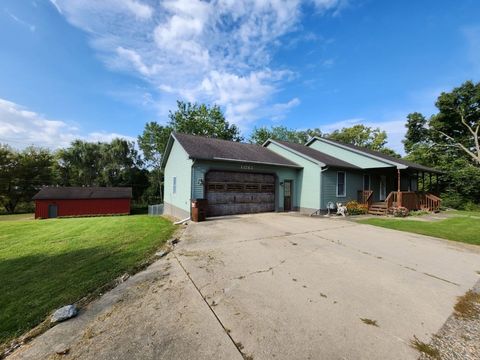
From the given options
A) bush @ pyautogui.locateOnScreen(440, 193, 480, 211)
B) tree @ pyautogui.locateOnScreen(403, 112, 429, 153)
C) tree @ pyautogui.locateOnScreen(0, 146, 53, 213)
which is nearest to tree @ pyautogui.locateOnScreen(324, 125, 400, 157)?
tree @ pyautogui.locateOnScreen(403, 112, 429, 153)

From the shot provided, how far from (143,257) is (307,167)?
11.0 m

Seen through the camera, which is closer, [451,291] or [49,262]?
[451,291]

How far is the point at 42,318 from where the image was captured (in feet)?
9.65

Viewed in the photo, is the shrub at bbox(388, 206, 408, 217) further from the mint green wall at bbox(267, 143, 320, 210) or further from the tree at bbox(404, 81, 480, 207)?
the tree at bbox(404, 81, 480, 207)

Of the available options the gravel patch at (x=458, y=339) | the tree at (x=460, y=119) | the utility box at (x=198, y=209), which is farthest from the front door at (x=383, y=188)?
the gravel patch at (x=458, y=339)

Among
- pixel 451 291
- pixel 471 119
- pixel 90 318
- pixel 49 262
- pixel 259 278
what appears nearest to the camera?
pixel 90 318

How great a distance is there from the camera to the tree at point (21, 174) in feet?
100

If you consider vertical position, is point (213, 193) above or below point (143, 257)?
above

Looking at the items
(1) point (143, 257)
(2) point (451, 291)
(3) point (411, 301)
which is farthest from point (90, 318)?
(2) point (451, 291)

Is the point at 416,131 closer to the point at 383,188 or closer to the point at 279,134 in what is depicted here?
the point at 383,188

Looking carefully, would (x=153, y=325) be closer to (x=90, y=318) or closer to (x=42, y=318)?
(x=90, y=318)

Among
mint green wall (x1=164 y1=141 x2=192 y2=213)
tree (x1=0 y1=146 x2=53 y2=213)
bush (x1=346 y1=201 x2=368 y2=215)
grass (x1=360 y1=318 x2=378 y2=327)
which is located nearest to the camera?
grass (x1=360 y1=318 x2=378 y2=327)

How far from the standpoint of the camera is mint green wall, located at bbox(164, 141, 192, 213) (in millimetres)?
10930

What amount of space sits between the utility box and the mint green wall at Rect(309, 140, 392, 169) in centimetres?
1114
